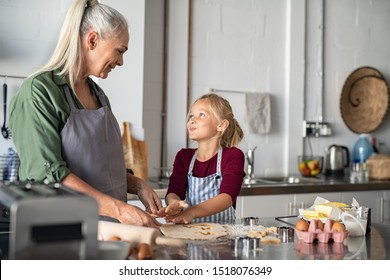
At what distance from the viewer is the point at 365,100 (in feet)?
12.8

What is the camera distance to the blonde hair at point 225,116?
6.27 ft

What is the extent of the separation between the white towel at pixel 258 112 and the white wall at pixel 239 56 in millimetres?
60

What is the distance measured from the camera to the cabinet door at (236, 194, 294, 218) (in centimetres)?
281

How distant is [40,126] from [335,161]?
8.85ft

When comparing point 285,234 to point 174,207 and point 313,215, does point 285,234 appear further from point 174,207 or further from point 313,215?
point 174,207

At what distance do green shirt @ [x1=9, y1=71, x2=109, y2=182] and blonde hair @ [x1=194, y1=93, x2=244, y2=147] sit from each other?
26.1 inches

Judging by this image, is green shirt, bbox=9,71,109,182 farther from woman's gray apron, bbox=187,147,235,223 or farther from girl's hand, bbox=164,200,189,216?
woman's gray apron, bbox=187,147,235,223

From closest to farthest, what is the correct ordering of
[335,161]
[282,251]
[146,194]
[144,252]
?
[144,252]
[282,251]
[146,194]
[335,161]

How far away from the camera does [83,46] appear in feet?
4.81

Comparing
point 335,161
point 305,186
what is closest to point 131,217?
point 305,186

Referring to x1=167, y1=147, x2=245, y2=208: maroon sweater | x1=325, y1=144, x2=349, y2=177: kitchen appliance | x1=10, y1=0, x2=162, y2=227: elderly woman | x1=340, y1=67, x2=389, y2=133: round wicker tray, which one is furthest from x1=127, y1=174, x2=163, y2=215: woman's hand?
x1=340, y1=67, x2=389, y2=133: round wicker tray

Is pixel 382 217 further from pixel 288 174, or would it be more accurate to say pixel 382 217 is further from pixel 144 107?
pixel 144 107
